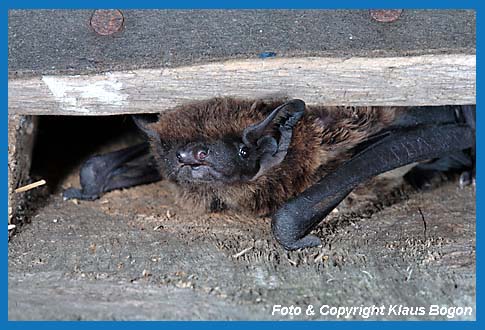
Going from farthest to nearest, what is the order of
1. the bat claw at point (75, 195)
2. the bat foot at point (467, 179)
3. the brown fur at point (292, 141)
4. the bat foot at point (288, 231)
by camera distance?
1. the bat foot at point (467, 179)
2. the bat claw at point (75, 195)
3. the brown fur at point (292, 141)
4. the bat foot at point (288, 231)

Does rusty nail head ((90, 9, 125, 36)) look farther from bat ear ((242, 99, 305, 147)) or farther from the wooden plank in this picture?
bat ear ((242, 99, 305, 147))

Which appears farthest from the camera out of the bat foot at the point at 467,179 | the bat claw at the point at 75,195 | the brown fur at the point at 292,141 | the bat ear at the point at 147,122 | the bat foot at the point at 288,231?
the bat foot at the point at 467,179

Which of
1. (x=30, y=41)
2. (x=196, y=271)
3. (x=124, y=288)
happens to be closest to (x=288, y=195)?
(x=196, y=271)

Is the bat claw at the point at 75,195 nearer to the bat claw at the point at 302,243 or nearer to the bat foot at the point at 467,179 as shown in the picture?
the bat claw at the point at 302,243

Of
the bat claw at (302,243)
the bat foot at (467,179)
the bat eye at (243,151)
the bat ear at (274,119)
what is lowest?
the bat foot at (467,179)

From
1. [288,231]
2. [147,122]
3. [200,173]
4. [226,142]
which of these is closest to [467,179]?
[288,231]

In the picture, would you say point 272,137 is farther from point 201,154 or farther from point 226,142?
point 201,154

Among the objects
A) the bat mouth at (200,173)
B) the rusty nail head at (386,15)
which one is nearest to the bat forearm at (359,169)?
the bat mouth at (200,173)
